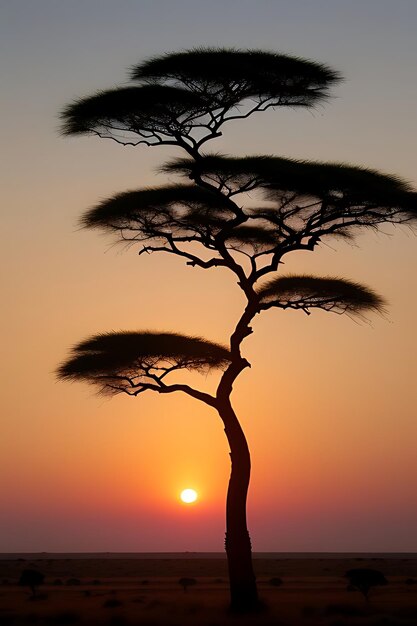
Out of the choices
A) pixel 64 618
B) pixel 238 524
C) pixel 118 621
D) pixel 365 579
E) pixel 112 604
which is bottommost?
pixel 118 621

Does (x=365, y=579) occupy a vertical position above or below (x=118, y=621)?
above

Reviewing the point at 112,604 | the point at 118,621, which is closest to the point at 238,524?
the point at 118,621

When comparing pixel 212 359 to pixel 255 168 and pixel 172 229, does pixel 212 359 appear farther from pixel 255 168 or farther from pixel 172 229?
pixel 255 168

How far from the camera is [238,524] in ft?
91.9

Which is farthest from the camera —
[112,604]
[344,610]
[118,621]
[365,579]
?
[112,604]

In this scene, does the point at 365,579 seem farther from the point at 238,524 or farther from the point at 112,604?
the point at 112,604

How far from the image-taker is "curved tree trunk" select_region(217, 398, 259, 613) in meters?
27.5

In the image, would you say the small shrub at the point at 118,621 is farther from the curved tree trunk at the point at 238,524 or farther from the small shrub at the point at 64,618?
the curved tree trunk at the point at 238,524

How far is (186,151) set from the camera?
28750 mm

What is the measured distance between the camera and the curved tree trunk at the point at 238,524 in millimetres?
27489

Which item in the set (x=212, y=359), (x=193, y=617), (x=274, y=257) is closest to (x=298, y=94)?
(x=274, y=257)

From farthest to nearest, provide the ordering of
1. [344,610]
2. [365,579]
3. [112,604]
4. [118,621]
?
1. [112,604]
2. [365,579]
3. [344,610]
4. [118,621]

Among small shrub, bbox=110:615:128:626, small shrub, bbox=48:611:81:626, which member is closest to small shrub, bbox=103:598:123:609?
small shrub, bbox=48:611:81:626


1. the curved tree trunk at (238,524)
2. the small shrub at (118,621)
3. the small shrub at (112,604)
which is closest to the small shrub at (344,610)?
the curved tree trunk at (238,524)
